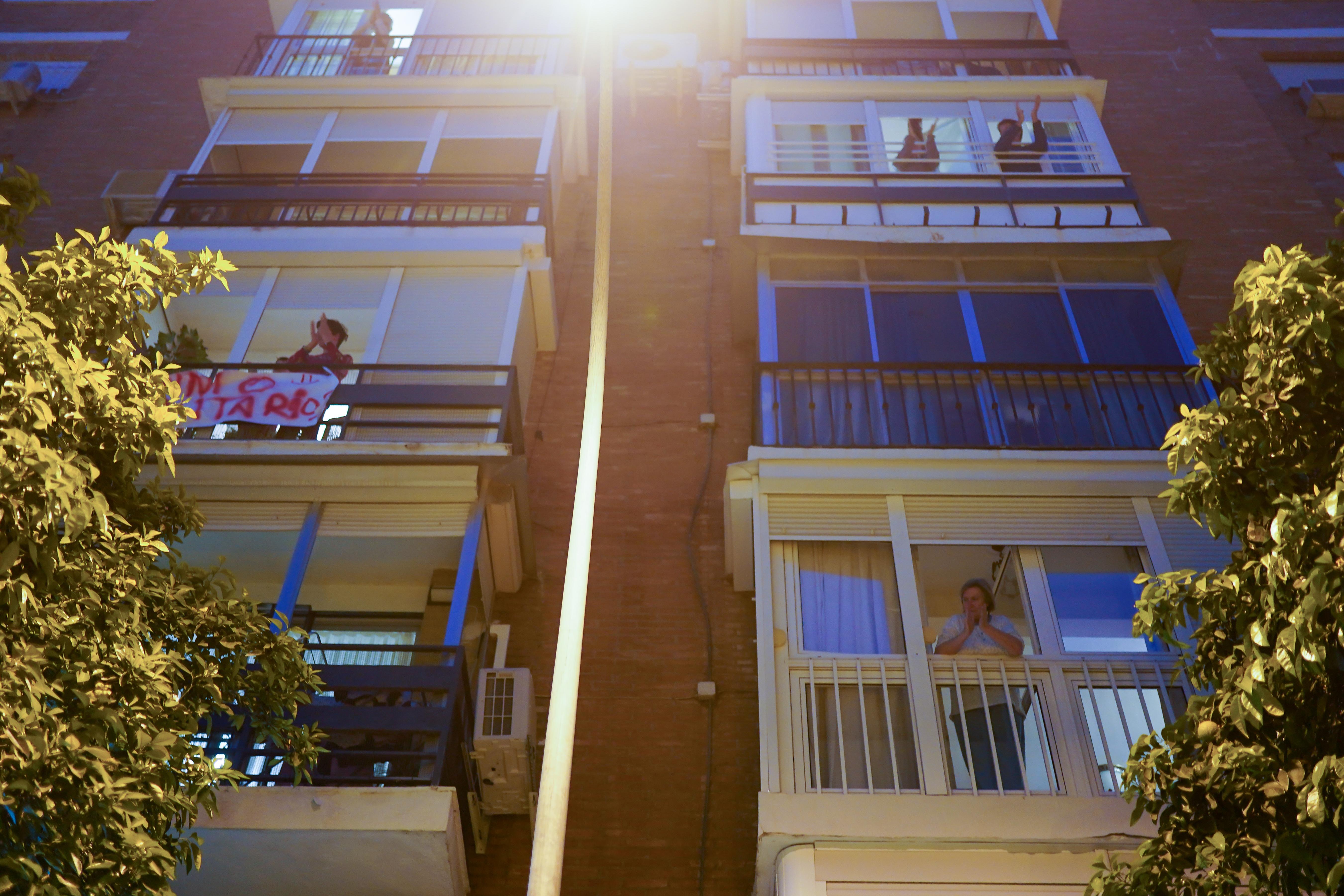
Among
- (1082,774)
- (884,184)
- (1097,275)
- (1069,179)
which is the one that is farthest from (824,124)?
(1082,774)

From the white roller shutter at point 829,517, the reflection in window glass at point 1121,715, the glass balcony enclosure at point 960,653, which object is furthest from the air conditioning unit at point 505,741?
the reflection in window glass at point 1121,715

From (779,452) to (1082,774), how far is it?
3.27 metres

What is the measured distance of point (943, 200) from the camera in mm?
11984

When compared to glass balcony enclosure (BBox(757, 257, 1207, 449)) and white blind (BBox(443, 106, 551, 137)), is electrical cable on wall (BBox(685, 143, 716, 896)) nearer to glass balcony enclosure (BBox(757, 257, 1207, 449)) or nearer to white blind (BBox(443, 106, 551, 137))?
glass balcony enclosure (BBox(757, 257, 1207, 449))

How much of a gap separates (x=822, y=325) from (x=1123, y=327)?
9.48 feet

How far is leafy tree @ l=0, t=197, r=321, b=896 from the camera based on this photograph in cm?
441

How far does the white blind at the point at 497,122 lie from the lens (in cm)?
1385

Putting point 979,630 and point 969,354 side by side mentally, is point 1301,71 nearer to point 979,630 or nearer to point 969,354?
point 969,354

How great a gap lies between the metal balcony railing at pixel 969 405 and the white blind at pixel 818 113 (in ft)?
15.9

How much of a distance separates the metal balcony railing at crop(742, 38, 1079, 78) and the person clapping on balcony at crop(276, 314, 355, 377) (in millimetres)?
6351

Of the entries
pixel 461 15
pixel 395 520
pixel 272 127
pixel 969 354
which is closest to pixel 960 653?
pixel 969 354

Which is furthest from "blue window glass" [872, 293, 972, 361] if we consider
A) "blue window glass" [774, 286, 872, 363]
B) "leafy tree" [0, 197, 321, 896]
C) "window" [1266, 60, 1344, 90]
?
"window" [1266, 60, 1344, 90]

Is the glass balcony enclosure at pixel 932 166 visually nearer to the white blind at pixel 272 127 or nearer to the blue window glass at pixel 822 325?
the blue window glass at pixel 822 325

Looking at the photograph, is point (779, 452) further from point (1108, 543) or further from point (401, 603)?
point (401, 603)
